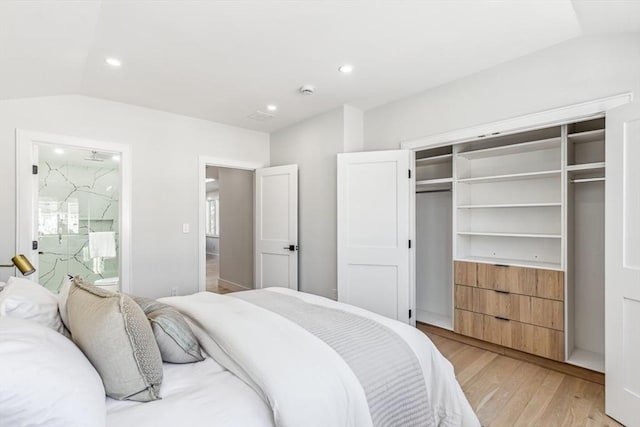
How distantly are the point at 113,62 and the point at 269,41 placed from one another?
1.31 m

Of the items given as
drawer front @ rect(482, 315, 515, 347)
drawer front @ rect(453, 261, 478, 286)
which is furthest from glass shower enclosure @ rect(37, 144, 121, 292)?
drawer front @ rect(482, 315, 515, 347)

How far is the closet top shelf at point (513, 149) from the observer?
2843 millimetres

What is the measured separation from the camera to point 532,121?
254cm

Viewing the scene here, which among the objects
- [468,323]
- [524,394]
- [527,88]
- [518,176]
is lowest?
[524,394]

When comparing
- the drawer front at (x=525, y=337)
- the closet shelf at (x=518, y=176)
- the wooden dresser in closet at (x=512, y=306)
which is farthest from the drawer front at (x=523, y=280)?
the closet shelf at (x=518, y=176)

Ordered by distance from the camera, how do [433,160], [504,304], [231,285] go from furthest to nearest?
[231,285], [433,160], [504,304]

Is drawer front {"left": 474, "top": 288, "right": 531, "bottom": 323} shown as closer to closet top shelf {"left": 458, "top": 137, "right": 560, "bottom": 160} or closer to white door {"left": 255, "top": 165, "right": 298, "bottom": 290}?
closet top shelf {"left": 458, "top": 137, "right": 560, "bottom": 160}

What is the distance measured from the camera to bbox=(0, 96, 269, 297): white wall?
9.42 ft

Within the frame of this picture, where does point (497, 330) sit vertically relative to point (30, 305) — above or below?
below

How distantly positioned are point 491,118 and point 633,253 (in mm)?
1426

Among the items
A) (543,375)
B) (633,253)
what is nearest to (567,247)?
(633,253)

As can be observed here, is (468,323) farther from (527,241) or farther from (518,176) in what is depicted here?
(518,176)

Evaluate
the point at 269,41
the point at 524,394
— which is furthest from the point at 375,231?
the point at 269,41

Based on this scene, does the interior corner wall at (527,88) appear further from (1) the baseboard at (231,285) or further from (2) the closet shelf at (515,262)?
(1) the baseboard at (231,285)
